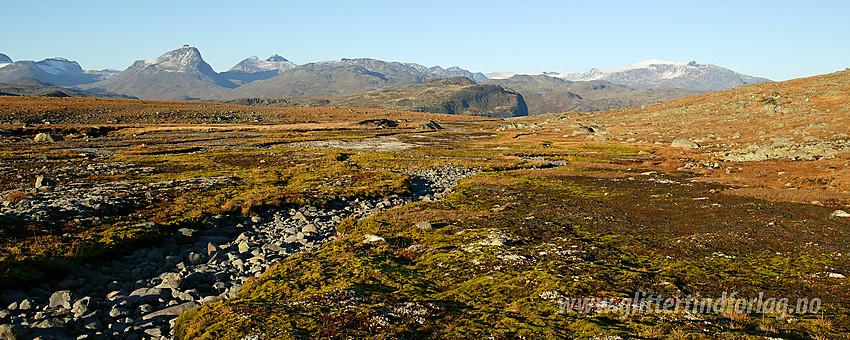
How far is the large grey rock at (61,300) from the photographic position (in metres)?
10.2

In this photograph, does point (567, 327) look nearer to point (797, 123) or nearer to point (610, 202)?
point (610, 202)

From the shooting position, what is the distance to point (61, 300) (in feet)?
33.9

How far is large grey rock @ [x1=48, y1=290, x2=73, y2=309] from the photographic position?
10.2 m

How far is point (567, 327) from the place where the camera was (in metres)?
7.95

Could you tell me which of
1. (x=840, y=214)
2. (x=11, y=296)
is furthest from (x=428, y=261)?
(x=840, y=214)

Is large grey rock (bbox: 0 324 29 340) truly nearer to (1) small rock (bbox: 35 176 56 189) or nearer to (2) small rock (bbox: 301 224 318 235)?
(2) small rock (bbox: 301 224 318 235)

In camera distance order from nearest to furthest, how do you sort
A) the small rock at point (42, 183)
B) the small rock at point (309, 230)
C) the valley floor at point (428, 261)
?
1. the valley floor at point (428, 261)
2. the small rock at point (309, 230)
3. the small rock at point (42, 183)

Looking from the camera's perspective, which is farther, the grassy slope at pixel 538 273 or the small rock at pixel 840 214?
the small rock at pixel 840 214

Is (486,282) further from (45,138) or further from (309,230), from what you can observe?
(45,138)

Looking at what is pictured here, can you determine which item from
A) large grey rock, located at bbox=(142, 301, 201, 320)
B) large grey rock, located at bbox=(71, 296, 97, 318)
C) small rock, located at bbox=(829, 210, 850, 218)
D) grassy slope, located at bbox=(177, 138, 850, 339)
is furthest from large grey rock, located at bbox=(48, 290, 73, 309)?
small rock, located at bbox=(829, 210, 850, 218)

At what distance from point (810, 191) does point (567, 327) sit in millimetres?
24950

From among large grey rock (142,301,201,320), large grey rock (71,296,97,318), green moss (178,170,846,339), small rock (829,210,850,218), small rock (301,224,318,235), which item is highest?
small rock (829,210,850,218)

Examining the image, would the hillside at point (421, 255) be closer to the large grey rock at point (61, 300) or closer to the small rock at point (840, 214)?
the large grey rock at point (61, 300)

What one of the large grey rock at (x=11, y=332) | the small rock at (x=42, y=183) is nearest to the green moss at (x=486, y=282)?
the large grey rock at (x=11, y=332)
